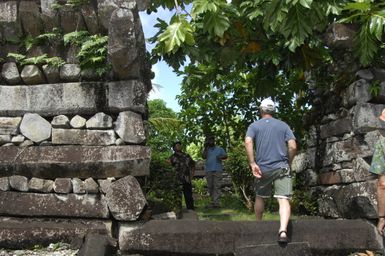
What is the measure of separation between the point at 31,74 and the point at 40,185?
1258 mm

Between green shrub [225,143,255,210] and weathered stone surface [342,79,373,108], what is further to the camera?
green shrub [225,143,255,210]

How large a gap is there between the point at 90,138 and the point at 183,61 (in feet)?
5.93

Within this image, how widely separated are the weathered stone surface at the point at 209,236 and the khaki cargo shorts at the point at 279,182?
33 cm

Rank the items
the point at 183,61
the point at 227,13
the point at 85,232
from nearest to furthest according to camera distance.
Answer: the point at 85,232 < the point at 227,13 < the point at 183,61

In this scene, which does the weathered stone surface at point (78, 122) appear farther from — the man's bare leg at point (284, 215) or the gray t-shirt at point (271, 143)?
the man's bare leg at point (284, 215)

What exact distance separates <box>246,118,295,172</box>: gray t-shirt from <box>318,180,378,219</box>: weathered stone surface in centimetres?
123

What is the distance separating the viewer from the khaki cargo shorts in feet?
15.8

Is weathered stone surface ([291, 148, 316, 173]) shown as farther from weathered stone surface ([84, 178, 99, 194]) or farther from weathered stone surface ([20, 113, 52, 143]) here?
weathered stone surface ([20, 113, 52, 143])

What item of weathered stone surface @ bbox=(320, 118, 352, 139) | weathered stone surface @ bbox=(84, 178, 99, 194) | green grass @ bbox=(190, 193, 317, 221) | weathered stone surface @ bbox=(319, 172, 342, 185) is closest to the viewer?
weathered stone surface @ bbox=(84, 178, 99, 194)

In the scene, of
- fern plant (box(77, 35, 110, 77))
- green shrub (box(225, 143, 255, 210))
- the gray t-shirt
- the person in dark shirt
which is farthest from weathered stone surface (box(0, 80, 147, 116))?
green shrub (box(225, 143, 255, 210))

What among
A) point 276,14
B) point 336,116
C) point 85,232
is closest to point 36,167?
point 85,232

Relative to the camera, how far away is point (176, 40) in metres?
5.04

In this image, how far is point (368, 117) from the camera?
5652mm

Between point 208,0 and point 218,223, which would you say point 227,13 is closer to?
point 208,0
